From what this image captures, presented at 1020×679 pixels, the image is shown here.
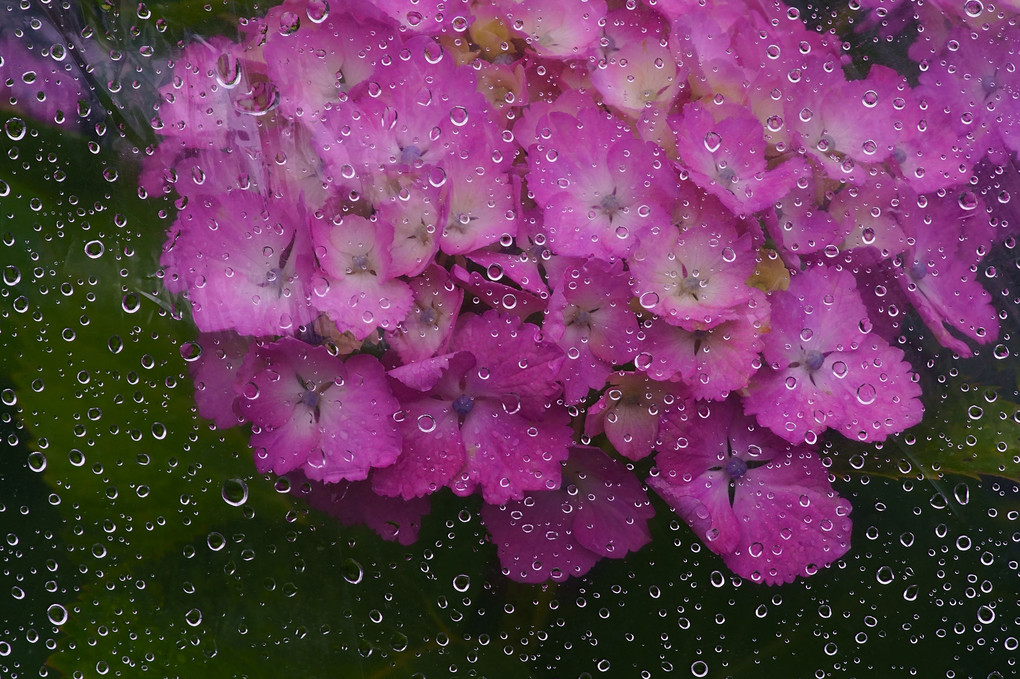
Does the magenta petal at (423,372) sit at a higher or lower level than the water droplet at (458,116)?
lower

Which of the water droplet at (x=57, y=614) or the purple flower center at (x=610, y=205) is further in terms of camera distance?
the water droplet at (x=57, y=614)

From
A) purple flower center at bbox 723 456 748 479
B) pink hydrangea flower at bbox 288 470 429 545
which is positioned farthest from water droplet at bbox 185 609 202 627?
purple flower center at bbox 723 456 748 479

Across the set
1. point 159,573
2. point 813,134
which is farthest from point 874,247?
point 159,573

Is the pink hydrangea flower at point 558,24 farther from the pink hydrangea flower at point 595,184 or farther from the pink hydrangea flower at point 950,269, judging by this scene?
the pink hydrangea flower at point 950,269

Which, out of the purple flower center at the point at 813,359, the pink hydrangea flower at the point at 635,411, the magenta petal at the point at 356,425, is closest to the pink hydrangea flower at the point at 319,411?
the magenta petal at the point at 356,425

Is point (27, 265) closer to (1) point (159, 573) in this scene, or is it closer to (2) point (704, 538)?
(1) point (159, 573)

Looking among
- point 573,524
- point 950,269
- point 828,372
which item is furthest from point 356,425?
point 950,269

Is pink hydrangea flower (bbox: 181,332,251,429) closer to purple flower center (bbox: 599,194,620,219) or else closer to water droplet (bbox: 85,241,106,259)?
water droplet (bbox: 85,241,106,259)
